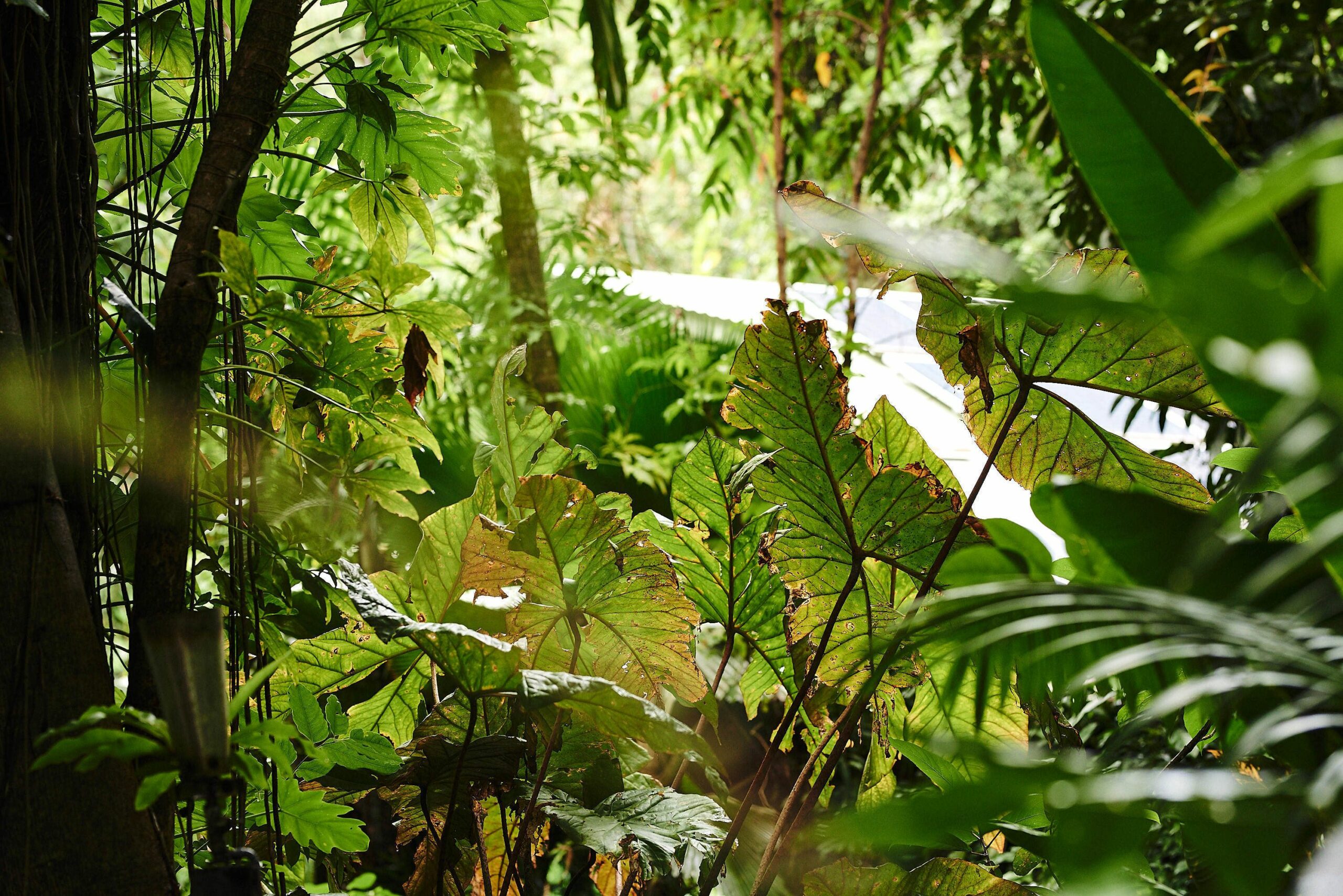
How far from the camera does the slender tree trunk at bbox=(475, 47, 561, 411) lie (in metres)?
1.79

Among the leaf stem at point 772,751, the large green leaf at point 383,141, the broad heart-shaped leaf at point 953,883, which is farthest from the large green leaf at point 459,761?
the large green leaf at point 383,141

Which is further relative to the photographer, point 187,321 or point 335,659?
point 335,659

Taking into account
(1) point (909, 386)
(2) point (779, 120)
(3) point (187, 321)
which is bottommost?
(1) point (909, 386)

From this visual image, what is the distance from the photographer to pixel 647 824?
44 cm

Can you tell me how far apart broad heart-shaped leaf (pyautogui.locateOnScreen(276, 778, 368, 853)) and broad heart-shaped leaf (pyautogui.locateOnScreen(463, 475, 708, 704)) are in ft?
0.38

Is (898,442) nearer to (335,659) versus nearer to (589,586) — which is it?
(589,586)

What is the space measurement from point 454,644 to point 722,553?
24cm

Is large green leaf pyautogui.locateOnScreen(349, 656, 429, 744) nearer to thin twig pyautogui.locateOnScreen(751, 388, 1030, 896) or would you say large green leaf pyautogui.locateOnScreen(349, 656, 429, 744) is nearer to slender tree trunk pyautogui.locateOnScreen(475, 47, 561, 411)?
thin twig pyautogui.locateOnScreen(751, 388, 1030, 896)

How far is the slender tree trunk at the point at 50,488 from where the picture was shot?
316mm

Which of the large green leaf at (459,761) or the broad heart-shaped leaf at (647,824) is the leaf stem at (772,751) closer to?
the broad heart-shaped leaf at (647,824)

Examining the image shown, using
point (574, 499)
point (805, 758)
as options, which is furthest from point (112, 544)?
point (805, 758)

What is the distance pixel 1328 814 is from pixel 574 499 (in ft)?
1.12

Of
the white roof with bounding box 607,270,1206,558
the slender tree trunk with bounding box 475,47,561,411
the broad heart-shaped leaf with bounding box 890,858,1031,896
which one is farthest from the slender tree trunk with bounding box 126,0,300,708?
the white roof with bounding box 607,270,1206,558

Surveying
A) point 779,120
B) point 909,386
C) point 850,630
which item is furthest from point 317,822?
point 909,386
